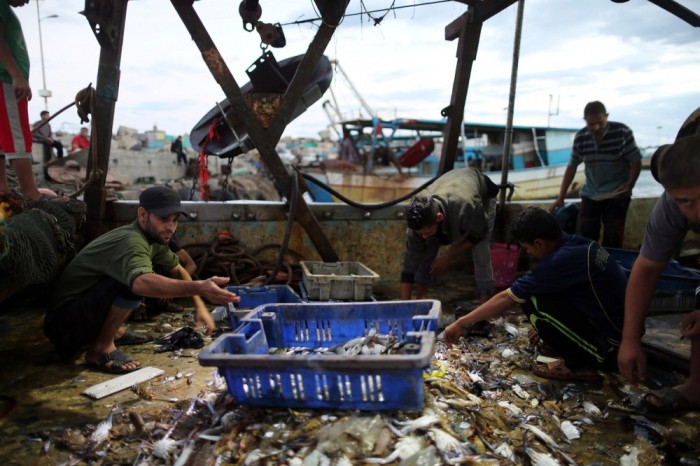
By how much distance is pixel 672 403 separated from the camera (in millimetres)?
2791

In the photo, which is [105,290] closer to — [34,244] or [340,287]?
[34,244]

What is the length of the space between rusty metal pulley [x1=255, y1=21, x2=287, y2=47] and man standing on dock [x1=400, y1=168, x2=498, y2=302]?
2226 millimetres

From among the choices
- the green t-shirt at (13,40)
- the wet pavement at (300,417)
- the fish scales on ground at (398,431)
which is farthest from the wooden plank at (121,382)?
the green t-shirt at (13,40)

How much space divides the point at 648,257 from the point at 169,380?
301 centimetres

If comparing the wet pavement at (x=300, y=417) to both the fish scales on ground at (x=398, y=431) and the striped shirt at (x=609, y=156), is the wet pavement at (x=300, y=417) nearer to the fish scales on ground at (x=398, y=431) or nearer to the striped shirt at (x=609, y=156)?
the fish scales on ground at (x=398, y=431)

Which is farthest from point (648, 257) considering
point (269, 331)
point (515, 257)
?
point (515, 257)

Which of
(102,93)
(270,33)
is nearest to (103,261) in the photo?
(102,93)

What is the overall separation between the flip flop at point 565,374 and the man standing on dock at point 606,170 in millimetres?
2959

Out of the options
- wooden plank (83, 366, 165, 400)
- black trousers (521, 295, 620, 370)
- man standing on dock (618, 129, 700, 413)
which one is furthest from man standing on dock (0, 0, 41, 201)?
man standing on dock (618, 129, 700, 413)

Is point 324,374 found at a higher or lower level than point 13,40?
lower

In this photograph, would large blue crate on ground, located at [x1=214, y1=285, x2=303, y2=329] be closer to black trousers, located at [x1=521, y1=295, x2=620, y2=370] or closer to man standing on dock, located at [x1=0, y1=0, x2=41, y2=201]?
man standing on dock, located at [x1=0, y1=0, x2=41, y2=201]

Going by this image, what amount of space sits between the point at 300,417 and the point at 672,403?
2144mm

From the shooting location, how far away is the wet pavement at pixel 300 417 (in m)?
2.27

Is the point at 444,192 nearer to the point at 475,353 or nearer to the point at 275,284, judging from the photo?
the point at 475,353
